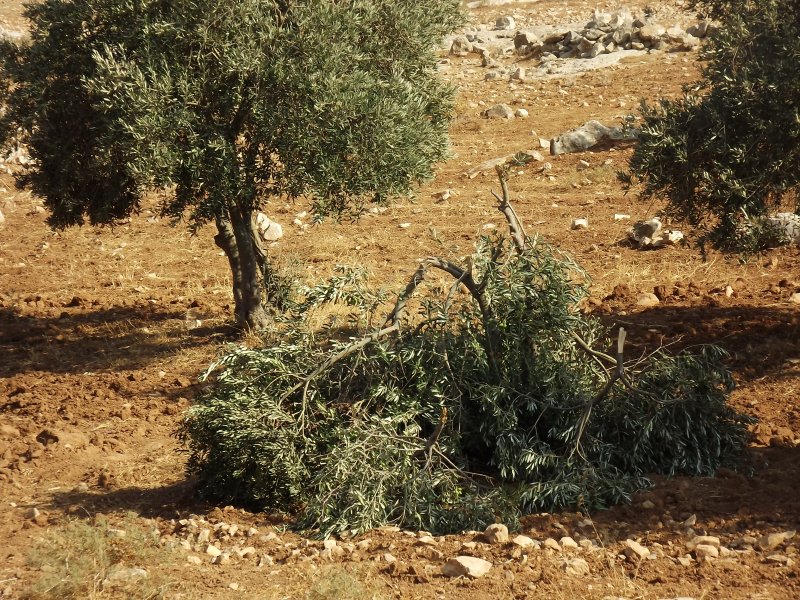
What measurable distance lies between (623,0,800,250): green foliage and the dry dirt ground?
97cm

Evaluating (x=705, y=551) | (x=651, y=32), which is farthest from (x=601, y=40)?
(x=705, y=551)

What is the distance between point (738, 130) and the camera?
8766 mm

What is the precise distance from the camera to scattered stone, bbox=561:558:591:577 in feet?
18.8

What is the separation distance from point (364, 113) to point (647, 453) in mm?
4399

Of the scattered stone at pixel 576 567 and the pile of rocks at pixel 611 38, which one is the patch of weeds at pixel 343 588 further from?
the pile of rocks at pixel 611 38

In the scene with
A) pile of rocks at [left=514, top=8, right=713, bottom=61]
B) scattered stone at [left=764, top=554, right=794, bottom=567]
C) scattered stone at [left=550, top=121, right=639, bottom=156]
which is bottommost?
scattered stone at [left=764, top=554, right=794, bottom=567]

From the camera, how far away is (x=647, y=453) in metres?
7.44

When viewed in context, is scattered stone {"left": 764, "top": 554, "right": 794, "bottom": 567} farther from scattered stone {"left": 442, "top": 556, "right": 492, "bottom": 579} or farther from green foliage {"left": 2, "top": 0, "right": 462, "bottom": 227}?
green foliage {"left": 2, "top": 0, "right": 462, "bottom": 227}

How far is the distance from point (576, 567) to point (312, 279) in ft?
26.3

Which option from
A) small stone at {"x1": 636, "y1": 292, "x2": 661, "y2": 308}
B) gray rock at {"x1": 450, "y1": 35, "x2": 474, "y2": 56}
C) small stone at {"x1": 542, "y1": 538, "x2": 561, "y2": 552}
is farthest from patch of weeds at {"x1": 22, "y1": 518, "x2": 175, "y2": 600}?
gray rock at {"x1": 450, "y1": 35, "x2": 474, "y2": 56}

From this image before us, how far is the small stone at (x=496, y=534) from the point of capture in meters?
6.22

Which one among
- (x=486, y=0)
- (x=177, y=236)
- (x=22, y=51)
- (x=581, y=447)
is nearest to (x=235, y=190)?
(x=22, y=51)

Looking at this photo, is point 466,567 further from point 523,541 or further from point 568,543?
point 568,543

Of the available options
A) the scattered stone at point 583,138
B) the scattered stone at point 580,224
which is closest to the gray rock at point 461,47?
the scattered stone at point 583,138
